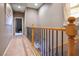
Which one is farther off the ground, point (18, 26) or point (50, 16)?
point (50, 16)

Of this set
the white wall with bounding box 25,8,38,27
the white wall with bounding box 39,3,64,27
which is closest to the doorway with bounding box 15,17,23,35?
the white wall with bounding box 25,8,38,27

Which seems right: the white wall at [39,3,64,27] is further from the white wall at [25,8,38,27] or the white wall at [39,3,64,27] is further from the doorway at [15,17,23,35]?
the doorway at [15,17,23,35]

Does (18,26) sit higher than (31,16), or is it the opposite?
(31,16)

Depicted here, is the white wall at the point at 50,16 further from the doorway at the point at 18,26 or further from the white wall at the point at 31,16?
the doorway at the point at 18,26

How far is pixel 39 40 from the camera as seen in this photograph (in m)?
2.85

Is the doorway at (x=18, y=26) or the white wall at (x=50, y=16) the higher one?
the white wall at (x=50, y=16)

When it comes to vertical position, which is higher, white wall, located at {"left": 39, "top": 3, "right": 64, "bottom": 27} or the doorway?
white wall, located at {"left": 39, "top": 3, "right": 64, "bottom": 27}

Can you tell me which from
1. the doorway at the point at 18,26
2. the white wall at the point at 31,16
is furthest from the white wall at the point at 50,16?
the doorway at the point at 18,26

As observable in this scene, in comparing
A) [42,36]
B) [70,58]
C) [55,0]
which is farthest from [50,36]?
[70,58]

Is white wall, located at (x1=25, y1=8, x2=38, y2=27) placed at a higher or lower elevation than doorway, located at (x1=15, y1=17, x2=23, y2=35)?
higher

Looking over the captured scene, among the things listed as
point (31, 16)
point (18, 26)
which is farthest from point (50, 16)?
point (18, 26)

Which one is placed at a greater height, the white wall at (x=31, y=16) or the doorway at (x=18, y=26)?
the white wall at (x=31, y=16)

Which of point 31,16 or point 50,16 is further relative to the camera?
point 50,16

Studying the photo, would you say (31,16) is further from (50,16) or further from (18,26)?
(50,16)
